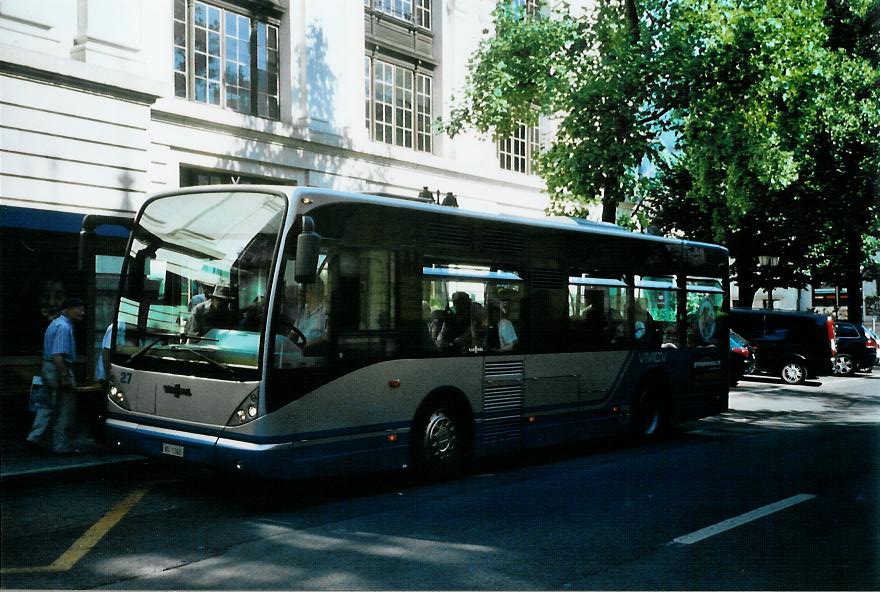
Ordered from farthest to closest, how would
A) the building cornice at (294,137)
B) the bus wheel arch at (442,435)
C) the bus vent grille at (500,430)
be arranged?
the building cornice at (294,137), the bus vent grille at (500,430), the bus wheel arch at (442,435)

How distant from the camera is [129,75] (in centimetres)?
1446

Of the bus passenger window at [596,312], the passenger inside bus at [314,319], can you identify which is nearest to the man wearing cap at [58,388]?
the passenger inside bus at [314,319]

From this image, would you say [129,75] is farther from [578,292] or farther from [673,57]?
[673,57]

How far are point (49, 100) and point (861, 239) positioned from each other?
28080mm

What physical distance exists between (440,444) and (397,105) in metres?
14.0

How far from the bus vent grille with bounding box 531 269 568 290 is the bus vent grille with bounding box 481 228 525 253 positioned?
0.37 m

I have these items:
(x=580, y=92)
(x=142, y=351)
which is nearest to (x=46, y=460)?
(x=142, y=351)

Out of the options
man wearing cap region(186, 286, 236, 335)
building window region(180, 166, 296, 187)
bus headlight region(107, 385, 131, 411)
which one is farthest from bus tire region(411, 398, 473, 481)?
building window region(180, 166, 296, 187)

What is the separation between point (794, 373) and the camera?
78.8 ft

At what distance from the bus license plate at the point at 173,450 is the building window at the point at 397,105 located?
13.9 metres

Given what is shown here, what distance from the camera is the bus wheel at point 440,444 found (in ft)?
28.9

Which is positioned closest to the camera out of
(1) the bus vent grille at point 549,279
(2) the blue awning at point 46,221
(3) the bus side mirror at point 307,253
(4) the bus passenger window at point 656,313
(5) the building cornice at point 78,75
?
(3) the bus side mirror at point 307,253

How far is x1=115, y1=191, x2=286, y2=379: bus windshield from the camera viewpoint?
755 cm

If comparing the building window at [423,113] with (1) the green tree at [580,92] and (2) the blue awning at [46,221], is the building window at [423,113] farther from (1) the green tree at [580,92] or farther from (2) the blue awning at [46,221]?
(2) the blue awning at [46,221]
